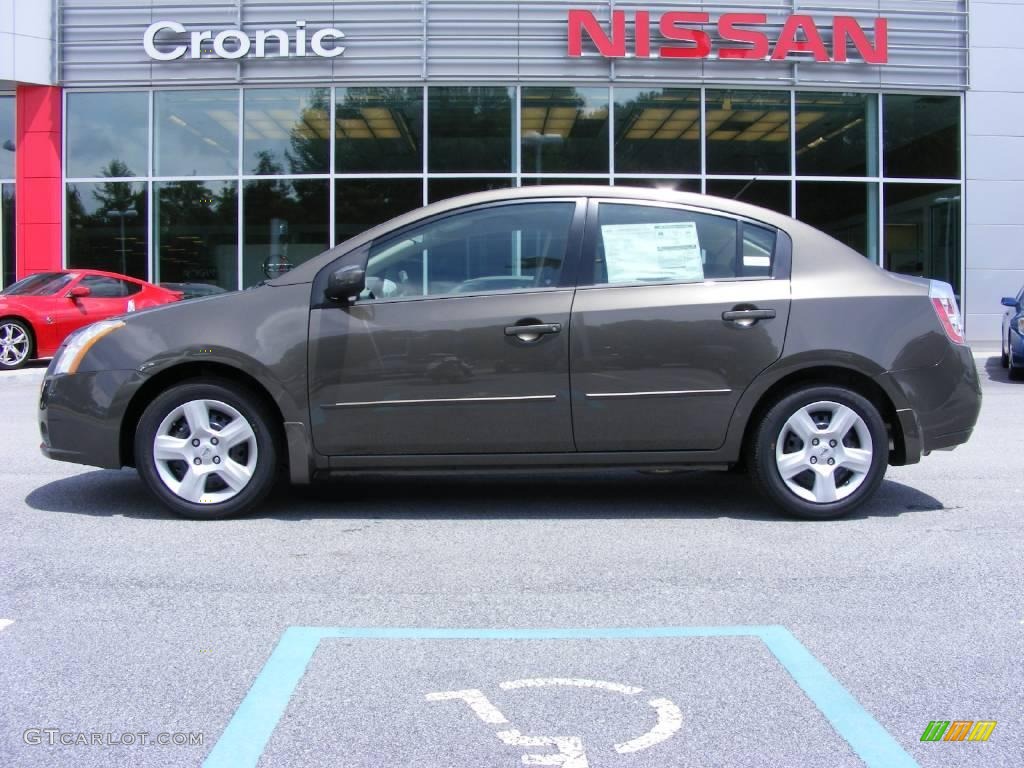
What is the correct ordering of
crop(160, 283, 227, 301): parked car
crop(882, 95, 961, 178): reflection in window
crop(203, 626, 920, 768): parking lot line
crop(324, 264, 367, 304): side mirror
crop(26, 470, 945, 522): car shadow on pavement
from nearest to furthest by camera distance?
crop(203, 626, 920, 768): parking lot line
crop(324, 264, 367, 304): side mirror
crop(26, 470, 945, 522): car shadow on pavement
crop(160, 283, 227, 301): parked car
crop(882, 95, 961, 178): reflection in window

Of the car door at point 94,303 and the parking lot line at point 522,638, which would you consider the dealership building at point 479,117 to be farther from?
the parking lot line at point 522,638

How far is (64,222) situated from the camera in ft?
64.5

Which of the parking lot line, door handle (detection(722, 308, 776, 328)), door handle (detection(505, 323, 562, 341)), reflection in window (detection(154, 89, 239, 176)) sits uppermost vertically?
reflection in window (detection(154, 89, 239, 176))

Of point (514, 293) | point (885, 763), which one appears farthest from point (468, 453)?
point (885, 763)

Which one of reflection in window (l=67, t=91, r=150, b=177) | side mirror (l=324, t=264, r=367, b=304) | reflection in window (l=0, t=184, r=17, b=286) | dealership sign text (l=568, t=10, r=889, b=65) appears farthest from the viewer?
reflection in window (l=0, t=184, r=17, b=286)

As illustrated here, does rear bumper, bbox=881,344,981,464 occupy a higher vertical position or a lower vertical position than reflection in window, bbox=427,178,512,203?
lower

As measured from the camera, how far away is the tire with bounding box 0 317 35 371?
1434cm

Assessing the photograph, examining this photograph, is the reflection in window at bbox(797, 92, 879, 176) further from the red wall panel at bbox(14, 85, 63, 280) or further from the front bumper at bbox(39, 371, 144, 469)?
the front bumper at bbox(39, 371, 144, 469)

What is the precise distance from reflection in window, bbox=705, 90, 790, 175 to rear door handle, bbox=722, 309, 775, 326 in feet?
48.1

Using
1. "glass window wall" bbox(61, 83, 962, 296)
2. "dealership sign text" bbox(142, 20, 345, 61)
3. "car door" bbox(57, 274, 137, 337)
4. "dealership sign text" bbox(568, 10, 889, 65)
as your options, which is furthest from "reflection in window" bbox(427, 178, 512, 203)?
"car door" bbox(57, 274, 137, 337)

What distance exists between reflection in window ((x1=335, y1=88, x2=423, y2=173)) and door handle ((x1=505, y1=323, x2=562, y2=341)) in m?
14.4

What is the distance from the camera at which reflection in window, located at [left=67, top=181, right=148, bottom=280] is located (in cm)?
1947

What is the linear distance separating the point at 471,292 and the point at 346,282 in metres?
0.64

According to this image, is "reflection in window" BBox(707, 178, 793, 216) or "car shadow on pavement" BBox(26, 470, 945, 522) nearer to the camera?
"car shadow on pavement" BBox(26, 470, 945, 522)
